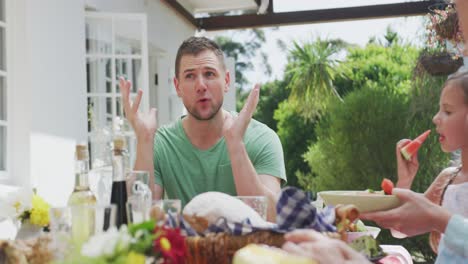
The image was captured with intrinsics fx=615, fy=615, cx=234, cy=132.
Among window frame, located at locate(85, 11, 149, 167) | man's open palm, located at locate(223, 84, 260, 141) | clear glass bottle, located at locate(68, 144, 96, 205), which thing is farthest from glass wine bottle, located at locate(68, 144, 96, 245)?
window frame, located at locate(85, 11, 149, 167)

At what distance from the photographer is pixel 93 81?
525cm

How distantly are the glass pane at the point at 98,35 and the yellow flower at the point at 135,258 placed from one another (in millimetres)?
4446

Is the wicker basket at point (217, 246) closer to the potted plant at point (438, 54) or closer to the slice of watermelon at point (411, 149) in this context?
the slice of watermelon at point (411, 149)

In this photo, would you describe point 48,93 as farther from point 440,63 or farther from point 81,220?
point 440,63

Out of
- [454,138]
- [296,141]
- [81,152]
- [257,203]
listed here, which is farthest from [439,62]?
[296,141]

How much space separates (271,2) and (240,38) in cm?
1662

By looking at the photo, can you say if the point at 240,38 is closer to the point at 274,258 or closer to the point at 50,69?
the point at 50,69

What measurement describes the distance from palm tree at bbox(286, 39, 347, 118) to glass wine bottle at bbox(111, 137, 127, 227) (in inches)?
421

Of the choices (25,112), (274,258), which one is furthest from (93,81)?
(274,258)

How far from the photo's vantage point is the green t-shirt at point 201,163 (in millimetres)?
2186

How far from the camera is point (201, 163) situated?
221 cm

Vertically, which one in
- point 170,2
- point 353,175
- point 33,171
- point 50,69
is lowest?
point 353,175

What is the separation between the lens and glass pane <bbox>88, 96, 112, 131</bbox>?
5016mm

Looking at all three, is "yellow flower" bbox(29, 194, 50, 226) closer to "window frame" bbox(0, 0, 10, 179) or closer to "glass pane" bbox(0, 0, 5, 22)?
"window frame" bbox(0, 0, 10, 179)
